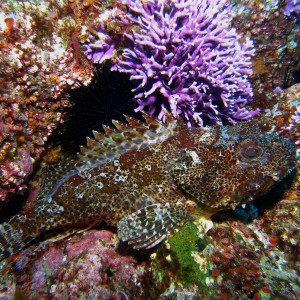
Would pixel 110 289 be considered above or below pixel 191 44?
below

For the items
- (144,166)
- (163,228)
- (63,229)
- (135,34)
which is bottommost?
(163,228)

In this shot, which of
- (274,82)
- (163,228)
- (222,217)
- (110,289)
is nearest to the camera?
(110,289)

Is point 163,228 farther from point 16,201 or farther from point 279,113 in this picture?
point 279,113

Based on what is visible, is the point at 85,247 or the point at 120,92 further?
the point at 120,92

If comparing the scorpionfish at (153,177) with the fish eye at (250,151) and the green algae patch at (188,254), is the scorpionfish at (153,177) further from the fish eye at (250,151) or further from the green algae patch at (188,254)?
the green algae patch at (188,254)

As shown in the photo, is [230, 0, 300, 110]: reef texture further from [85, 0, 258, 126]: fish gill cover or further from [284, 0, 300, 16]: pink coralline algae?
[85, 0, 258, 126]: fish gill cover

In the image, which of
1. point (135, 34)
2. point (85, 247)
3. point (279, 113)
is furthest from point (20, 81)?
point (279, 113)

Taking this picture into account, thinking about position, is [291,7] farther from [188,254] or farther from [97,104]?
[188,254]
